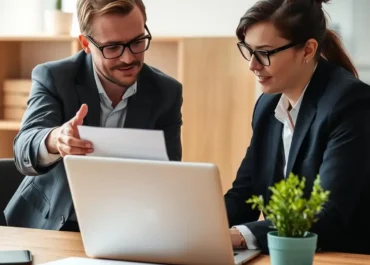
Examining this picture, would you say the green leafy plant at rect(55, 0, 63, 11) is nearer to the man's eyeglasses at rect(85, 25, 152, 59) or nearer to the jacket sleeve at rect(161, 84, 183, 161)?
the jacket sleeve at rect(161, 84, 183, 161)

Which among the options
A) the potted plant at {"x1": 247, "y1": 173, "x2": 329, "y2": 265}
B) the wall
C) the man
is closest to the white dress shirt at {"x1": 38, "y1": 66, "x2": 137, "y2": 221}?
the man

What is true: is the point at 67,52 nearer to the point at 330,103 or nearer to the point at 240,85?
the point at 240,85

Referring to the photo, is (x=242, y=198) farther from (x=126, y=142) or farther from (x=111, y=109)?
(x=126, y=142)

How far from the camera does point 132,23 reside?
97.6 inches

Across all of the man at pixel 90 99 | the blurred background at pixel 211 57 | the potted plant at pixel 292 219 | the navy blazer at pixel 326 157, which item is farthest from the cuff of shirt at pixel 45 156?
the blurred background at pixel 211 57

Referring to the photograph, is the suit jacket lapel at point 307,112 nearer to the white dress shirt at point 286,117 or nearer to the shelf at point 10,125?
the white dress shirt at point 286,117

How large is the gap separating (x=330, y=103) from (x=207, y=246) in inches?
26.3

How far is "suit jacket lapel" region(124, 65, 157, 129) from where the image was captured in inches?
103

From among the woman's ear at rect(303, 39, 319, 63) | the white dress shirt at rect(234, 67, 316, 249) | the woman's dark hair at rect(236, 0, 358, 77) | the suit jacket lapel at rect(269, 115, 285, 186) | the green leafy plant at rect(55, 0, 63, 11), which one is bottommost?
the suit jacket lapel at rect(269, 115, 285, 186)

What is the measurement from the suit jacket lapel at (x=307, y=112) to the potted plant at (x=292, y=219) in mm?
681

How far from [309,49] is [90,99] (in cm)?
72

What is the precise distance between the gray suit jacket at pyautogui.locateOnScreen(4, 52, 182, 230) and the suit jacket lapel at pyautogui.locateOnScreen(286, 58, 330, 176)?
521mm

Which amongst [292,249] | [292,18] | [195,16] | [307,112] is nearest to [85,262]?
[292,249]

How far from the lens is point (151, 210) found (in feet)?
5.83
